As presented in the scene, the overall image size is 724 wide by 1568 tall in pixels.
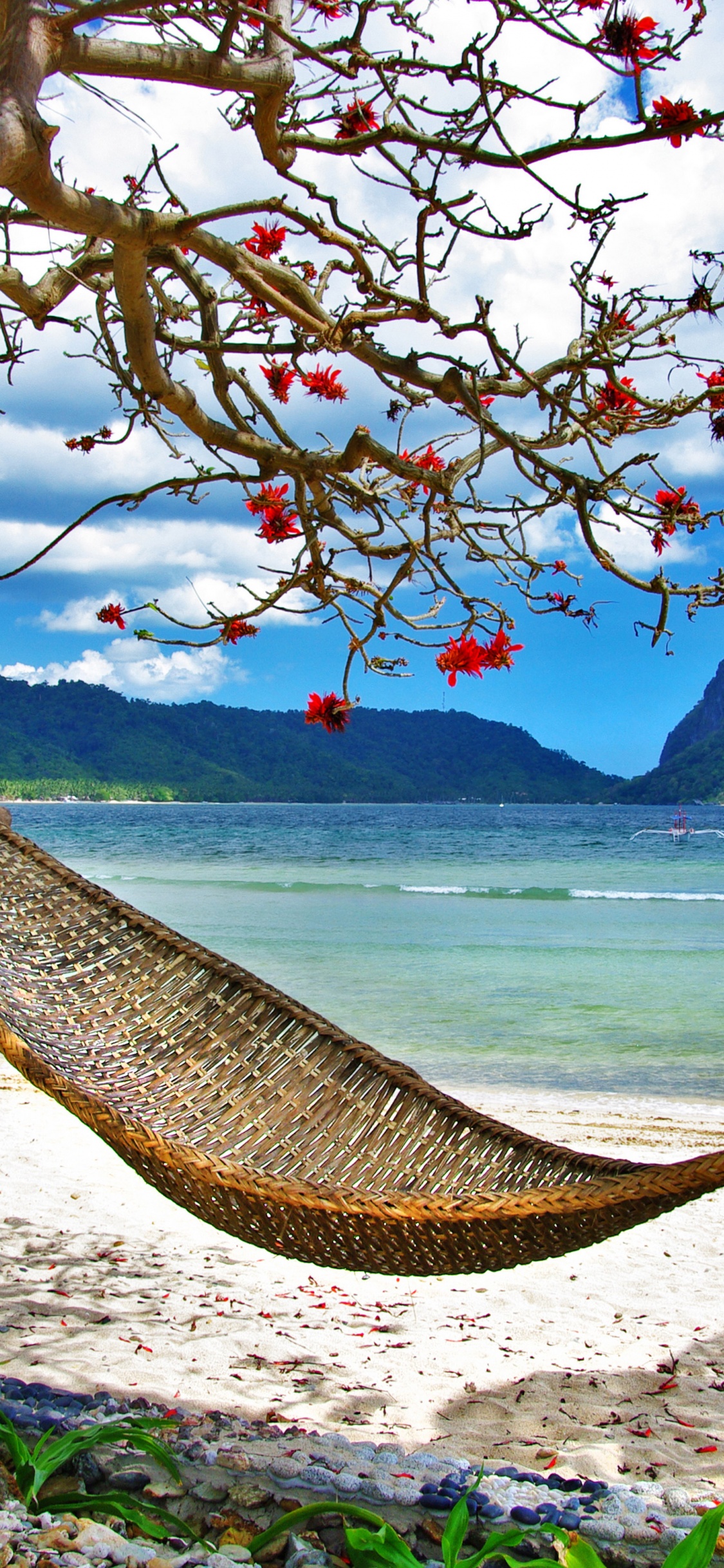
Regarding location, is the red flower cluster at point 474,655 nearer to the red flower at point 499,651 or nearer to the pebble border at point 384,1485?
the red flower at point 499,651

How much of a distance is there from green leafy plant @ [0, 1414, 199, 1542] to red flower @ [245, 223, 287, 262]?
228 cm

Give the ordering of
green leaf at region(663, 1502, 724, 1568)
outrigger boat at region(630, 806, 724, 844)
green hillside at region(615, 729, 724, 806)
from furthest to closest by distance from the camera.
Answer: green hillside at region(615, 729, 724, 806) < outrigger boat at region(630, 806, 724, 844) < green leaf at region(663, 1502, 724, 1568)

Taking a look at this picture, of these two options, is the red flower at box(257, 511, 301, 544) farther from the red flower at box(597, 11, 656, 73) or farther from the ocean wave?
the ocean wave

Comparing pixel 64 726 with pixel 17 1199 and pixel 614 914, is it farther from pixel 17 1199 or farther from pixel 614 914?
pixel 17 1199

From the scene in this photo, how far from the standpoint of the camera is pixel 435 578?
7.76ft

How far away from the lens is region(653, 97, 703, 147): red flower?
1.69 m

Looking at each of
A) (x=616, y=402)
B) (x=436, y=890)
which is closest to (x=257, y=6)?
(x=616, y=402)

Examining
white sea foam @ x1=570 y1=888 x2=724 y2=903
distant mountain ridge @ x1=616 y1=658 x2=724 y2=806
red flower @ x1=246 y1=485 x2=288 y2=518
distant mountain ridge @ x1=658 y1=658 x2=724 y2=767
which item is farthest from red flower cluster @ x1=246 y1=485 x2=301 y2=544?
distant mountain ridge @ x1=658 y1=658 x2=724 y2=767

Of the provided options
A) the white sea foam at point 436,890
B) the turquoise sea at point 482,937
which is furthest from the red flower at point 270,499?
the white sea foam at point 436,890

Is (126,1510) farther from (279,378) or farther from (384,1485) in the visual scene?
(279,378)

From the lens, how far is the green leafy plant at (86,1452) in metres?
1.29

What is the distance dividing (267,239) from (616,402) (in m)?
0.90

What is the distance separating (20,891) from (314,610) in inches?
37.9

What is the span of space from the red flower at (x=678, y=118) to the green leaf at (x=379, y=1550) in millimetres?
2052
